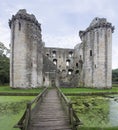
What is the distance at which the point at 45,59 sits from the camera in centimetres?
3284

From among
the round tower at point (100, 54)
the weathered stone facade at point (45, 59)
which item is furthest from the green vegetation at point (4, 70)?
the round tower at point (100, 54)

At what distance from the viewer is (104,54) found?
2989 cm

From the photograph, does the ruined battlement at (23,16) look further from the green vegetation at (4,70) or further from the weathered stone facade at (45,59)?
the green vegetation at (4,70)

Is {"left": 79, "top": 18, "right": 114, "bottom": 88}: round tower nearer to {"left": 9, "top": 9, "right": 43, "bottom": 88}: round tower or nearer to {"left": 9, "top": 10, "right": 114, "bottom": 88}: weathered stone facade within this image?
{"left": 9, "top": 10, "right": 114, "bottom": 88}: weathered stone facade

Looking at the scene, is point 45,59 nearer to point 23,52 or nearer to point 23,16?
point 23,52

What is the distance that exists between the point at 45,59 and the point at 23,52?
7.09 meters

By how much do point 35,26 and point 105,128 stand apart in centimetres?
2383

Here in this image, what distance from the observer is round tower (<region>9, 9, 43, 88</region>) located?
85.4 feet

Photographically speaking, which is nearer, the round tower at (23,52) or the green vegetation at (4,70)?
the round tower at (23,52)

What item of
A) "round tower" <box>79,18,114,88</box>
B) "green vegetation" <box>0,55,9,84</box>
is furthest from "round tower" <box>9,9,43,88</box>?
"green vegetation" <box>0,55,9,84</box>

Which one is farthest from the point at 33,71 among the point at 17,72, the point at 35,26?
the point at 35,26

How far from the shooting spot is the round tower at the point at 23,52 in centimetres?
2603

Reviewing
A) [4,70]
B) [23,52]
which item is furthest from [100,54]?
[4,70]

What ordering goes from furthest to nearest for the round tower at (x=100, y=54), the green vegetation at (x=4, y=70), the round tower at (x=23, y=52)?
the green vegetation at (x=4, y=70)
the round tower at (x=100, y=54)
the round tower at (x=23, y=52)
